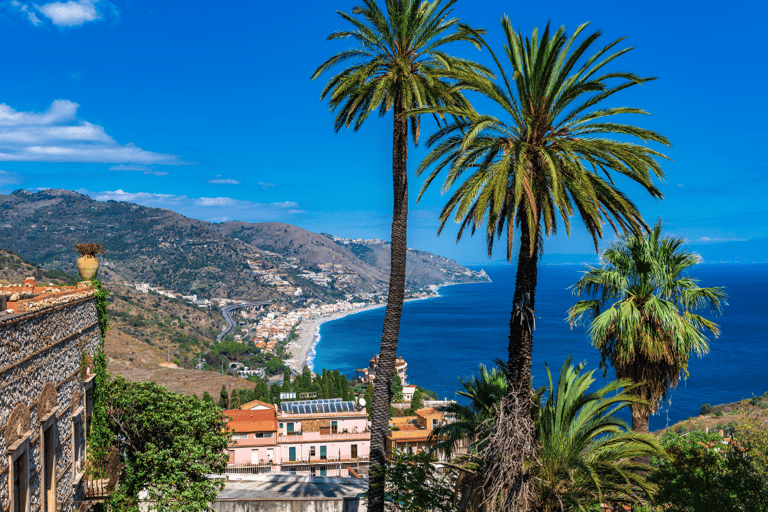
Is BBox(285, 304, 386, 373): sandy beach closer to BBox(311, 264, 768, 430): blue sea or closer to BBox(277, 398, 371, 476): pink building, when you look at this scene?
BBox(311, 264, 768, 430): blue sea

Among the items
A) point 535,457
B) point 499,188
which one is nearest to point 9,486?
point 535,457

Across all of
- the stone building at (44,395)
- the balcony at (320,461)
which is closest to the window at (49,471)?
the stone building at (44,395)

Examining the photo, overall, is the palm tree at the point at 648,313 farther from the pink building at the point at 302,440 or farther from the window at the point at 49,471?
the pink building at the point at 302,440

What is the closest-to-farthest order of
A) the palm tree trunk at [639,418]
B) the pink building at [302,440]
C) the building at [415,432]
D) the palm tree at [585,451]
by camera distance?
the palm tree at [585,451] < the palm tree trunk at [639,418] < the building at [415,432] < the pink building at [302,440]

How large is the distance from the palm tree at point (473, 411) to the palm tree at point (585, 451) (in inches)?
39.7

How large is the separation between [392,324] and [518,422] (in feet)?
13.3

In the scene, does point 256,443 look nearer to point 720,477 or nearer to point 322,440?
point 322,440

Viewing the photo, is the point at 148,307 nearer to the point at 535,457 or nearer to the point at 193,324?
the point at 193,324

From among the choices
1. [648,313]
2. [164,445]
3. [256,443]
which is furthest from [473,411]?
[256,443]

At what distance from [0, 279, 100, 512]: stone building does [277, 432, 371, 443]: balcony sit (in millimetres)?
25451

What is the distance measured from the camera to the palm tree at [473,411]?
30.1 ft

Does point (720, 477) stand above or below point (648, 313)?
below

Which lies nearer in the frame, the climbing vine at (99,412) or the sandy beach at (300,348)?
the climbing vine at (99,412)

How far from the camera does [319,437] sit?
37406 millimetres
